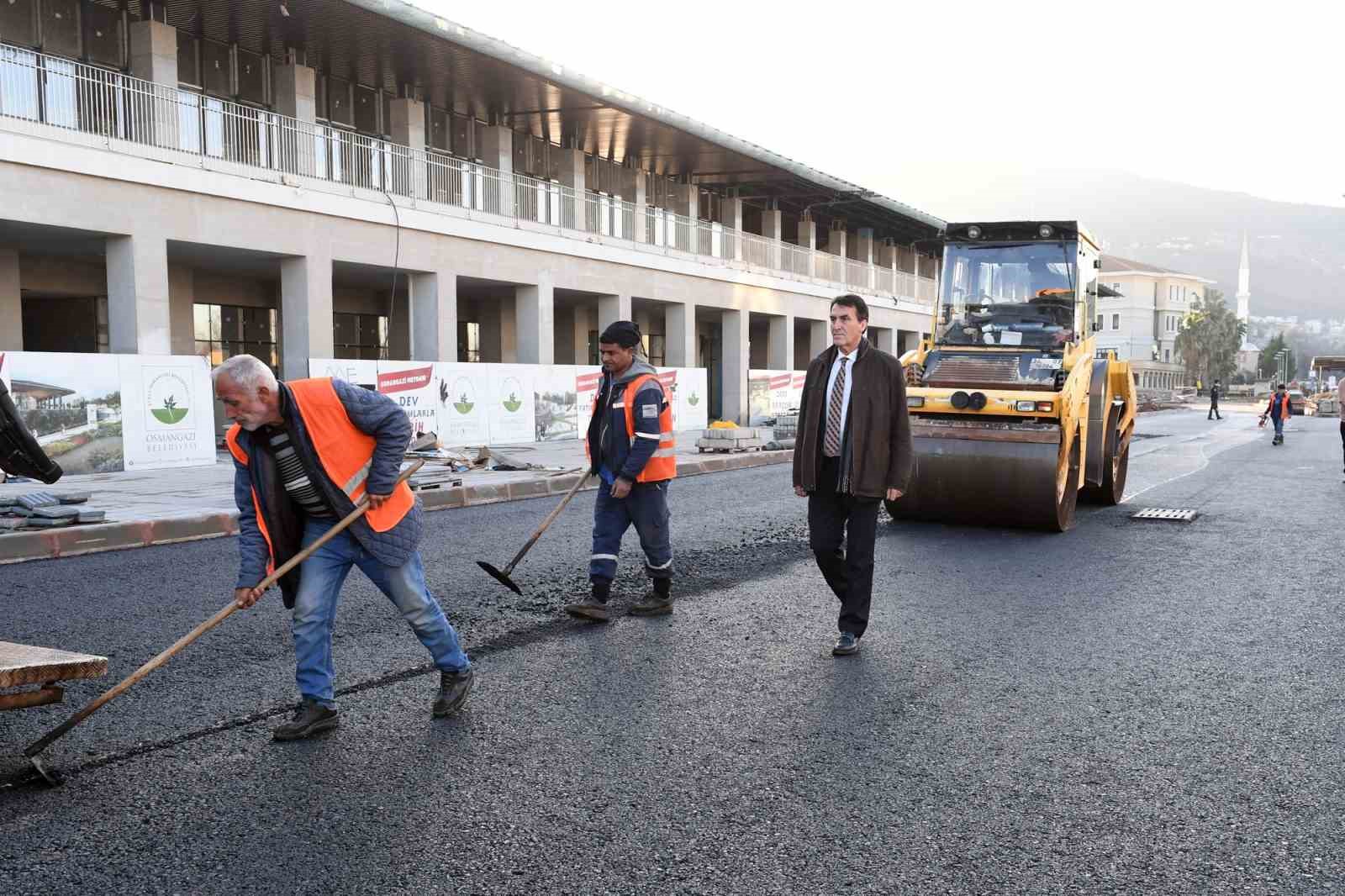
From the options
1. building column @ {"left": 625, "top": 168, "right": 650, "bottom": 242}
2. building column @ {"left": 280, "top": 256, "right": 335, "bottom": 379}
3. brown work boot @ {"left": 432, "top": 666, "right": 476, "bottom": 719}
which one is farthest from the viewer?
building column @ {"left": 625, "top": 168, "right": 650, "bottom": 242}

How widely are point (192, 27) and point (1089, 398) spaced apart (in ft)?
55.7

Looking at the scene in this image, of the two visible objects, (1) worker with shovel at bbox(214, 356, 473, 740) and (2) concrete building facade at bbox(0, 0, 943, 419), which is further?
(2) concrete building facade at bbox(0, 0, 943, 419)

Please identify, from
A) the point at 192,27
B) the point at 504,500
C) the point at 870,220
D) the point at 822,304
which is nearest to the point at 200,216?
the point at 192,27

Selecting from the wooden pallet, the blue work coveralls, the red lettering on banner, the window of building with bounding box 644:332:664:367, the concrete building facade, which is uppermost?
the concrete building facade

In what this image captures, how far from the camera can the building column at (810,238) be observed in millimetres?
38000

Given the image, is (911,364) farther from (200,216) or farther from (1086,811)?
(200,216)

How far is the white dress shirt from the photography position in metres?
6.02

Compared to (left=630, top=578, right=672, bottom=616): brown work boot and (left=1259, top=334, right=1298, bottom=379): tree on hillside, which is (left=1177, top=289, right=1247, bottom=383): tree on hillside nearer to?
(left=1259, top=334, right=1298, bottom=379): tree on hillside

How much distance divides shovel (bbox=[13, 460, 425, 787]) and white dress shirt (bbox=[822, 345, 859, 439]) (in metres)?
2.36

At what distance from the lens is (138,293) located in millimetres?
17734

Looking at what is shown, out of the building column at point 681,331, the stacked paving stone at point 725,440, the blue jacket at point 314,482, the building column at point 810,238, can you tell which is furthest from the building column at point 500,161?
the blue jacket at point 314,482

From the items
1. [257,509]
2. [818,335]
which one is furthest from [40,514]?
[818,335]

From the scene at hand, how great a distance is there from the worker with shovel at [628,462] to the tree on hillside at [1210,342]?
11392 cm

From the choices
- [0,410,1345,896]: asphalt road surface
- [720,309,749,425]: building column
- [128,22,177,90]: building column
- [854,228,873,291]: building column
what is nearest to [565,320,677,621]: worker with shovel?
[0,410,1345,896]: asphalt road surface
